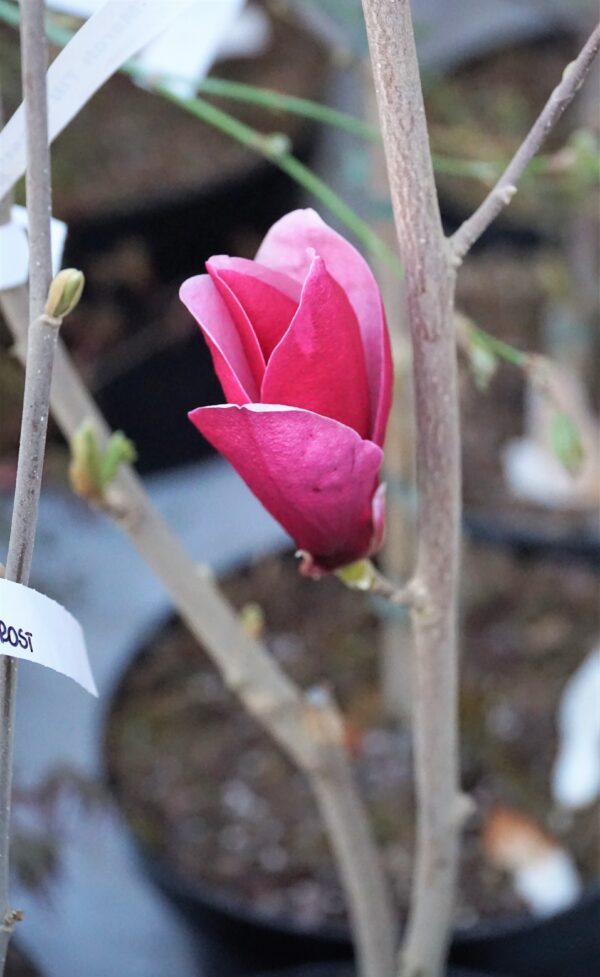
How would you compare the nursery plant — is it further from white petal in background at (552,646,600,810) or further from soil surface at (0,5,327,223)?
soil surface at (0,5,327,223)

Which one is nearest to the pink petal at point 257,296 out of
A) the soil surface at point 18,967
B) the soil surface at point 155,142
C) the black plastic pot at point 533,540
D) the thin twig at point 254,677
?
the thin twig at point 254,677

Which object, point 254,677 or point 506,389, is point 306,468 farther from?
A: point 506,389

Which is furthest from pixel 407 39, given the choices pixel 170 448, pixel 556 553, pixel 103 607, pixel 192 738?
pixel 170 448

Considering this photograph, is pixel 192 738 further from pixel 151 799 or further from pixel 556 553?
pixel 556 553

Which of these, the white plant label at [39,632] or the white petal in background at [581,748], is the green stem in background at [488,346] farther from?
the white petal in background at [581,748]

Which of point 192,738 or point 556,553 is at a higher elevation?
point 556,553

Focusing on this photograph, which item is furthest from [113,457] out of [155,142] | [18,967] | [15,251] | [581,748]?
[155,142]

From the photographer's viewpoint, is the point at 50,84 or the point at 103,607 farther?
the point at 103,607
